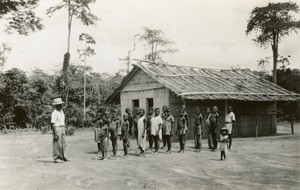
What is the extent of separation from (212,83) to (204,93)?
2437 mm

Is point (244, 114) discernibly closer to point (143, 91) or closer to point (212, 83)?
point (212, 83)

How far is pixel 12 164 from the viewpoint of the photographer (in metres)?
9.27

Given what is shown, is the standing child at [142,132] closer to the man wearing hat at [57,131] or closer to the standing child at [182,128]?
the standing child at [182,128]

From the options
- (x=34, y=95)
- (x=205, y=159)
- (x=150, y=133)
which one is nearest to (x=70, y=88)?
(x=34, y=95)

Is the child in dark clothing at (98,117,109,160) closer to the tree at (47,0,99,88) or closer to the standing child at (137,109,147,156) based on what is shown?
the standing child at (137,109,147,156)

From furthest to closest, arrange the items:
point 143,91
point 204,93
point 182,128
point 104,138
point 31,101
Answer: point 31,101
point 143,91
point 204,93
point 182,128
point 104,138

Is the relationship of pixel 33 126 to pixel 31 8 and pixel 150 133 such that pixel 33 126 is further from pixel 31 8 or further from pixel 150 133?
pixel 150 133

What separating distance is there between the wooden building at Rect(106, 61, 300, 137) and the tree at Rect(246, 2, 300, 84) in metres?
6.40

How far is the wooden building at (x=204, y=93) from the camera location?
16.6 m

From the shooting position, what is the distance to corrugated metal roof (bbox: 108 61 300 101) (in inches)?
655

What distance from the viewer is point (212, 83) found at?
18.7 m

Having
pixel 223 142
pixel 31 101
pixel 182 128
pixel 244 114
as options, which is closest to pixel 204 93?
pixel 244 114

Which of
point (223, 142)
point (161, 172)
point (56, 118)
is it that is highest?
point (56, 118)

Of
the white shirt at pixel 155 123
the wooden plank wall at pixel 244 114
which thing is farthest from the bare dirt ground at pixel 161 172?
the wooden plank wall at pixel 244 114
